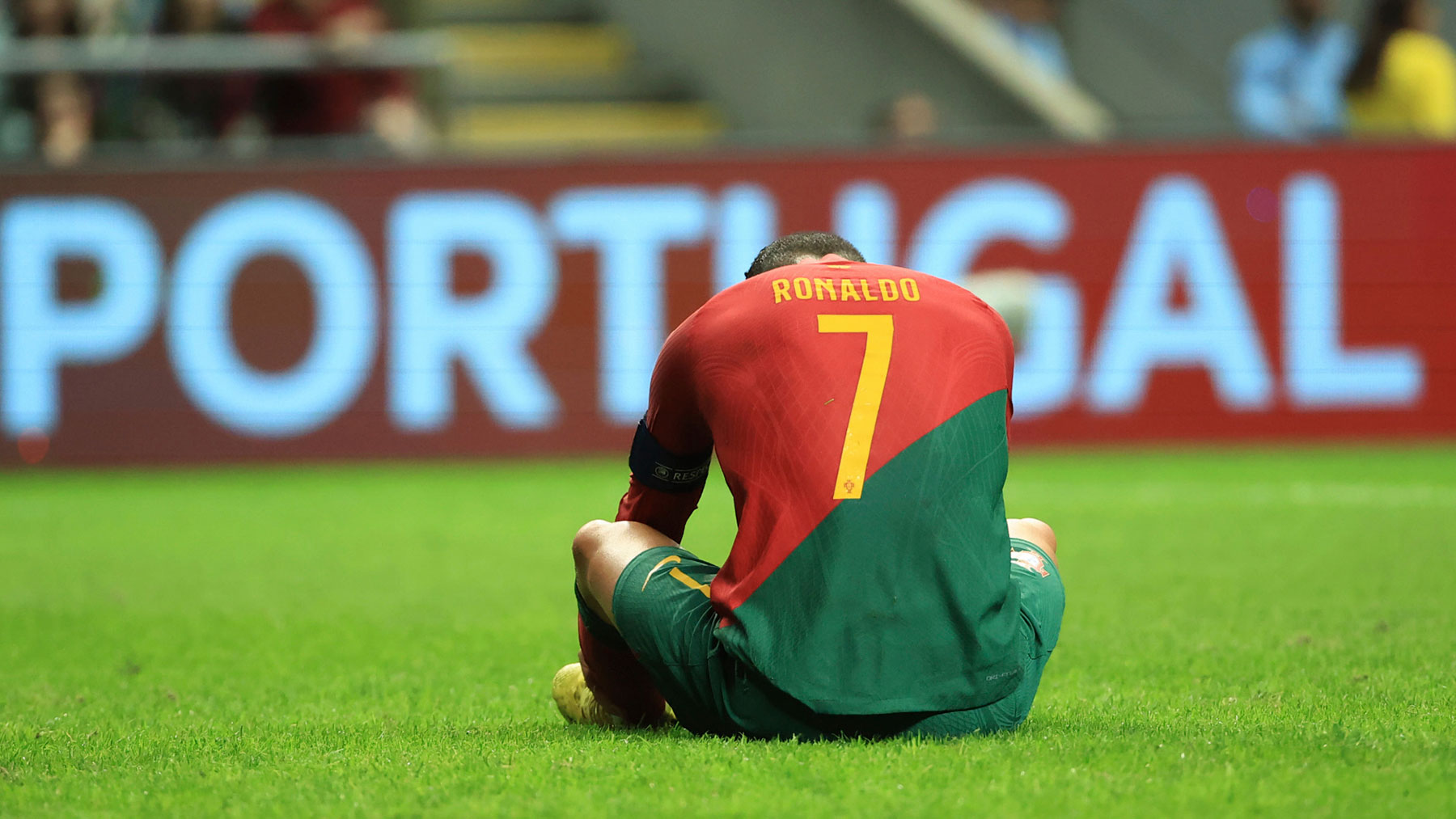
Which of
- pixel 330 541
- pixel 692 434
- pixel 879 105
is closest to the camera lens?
pixel 692 434

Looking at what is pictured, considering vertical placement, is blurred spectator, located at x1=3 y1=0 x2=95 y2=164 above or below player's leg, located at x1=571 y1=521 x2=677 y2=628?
above

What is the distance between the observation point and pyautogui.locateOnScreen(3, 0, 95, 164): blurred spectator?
1108 centimetres

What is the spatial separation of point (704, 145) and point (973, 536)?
786 centimetres

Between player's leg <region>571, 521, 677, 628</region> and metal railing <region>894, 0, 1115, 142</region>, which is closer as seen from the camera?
player's leg <region>571, 521, 677, 628</region>

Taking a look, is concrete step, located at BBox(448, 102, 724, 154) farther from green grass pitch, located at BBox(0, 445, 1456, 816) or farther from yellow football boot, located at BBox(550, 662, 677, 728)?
yellow football boot, located at BBox(550, 662, 677, 728)

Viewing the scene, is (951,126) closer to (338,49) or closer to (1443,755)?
(338,49)

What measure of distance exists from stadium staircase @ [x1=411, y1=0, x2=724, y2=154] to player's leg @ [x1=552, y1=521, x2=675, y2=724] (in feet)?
33.8

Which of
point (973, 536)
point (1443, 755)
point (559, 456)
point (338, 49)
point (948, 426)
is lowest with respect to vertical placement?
point (559, 456)

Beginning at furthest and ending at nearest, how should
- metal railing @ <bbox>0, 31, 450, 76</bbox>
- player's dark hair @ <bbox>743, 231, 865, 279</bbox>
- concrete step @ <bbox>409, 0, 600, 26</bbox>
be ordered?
concrete step @ <bbox>409, 0, 600, 26</bbox>
metal railing @ <bbox>0, 31, 450, 76</bbox>
player's dark hair @ <bbox>743, 231, 865, 279</bbox>

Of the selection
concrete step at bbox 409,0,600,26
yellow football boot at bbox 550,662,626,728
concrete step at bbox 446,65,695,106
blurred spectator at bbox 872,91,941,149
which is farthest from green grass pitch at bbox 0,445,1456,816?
concrete step at bbox 409,0,600,26

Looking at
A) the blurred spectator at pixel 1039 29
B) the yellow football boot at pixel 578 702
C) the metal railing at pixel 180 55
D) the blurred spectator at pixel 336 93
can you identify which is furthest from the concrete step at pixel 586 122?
the yellow football boot at pixel 578 702

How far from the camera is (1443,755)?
3.30m

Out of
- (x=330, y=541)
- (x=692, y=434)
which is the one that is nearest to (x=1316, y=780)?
(x=692, y=434)

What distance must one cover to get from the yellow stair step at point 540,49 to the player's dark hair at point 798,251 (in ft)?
39.1
